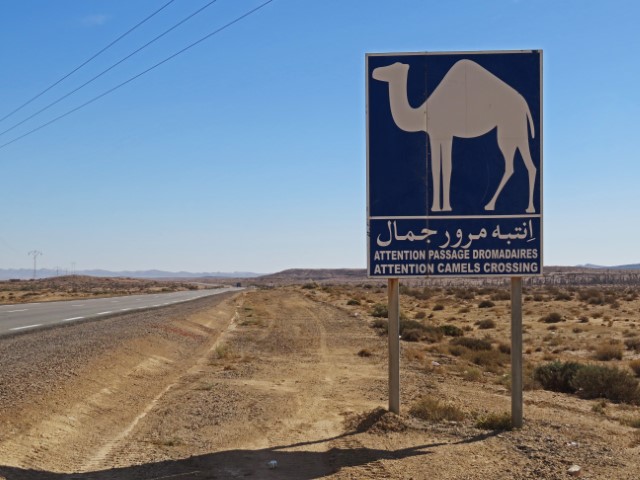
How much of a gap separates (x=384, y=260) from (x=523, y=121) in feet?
8.67

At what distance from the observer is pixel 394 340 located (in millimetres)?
9477

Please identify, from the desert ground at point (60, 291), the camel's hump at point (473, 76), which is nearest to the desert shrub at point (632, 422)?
the camel's hump at point (473, 76)

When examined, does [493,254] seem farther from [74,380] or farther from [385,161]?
[74,380]

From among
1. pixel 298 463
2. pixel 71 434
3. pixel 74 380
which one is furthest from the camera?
pixel 74 380

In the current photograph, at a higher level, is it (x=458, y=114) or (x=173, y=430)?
(x=458, y=114)

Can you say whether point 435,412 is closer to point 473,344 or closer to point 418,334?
point 473,344

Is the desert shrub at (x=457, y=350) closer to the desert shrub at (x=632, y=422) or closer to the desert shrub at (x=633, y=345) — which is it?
the desert shrub at (x=633, y=345)

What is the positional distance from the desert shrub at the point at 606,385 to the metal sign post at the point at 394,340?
235 inches

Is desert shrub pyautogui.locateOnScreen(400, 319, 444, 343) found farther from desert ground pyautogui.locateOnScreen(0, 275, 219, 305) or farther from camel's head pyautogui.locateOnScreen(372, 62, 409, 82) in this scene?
desert ground pyautogui.locateOnScreen(0, 275, 219, 305)

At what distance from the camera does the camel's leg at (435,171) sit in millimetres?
9391

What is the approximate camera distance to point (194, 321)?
3102cm

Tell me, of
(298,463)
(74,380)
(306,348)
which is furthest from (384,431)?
(306,348)

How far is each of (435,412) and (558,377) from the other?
6008 millimetres

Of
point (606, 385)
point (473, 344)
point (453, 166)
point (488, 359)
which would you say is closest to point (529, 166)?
point (453, 166)
